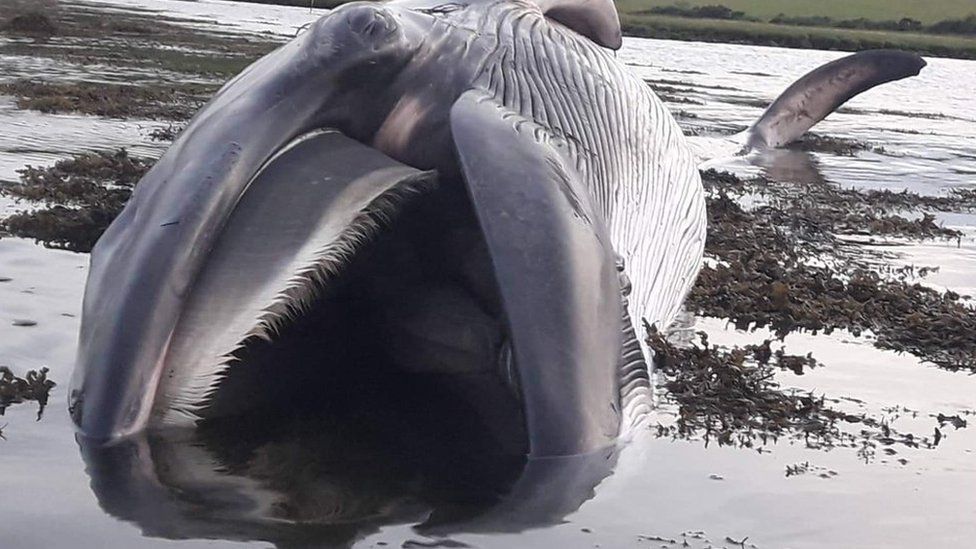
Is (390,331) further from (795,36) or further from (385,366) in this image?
(795,36)

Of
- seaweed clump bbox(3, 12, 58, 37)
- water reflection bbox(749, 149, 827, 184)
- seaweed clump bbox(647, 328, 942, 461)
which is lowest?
seaweed clump bbox(3, 12, 58, 37)

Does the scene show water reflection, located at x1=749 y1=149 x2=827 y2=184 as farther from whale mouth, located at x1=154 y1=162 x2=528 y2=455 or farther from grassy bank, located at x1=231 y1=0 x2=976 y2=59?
grassy bank, located at x1=231 y1=0 x2=976 y2=59

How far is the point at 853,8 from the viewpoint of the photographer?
81.9 m

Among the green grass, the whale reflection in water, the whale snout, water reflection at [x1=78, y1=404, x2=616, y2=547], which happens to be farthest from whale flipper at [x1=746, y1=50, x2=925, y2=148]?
the green grass

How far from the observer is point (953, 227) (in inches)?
449

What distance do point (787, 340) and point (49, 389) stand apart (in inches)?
144

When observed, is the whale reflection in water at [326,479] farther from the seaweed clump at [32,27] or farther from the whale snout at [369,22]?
the seaweed clump at [32,27]

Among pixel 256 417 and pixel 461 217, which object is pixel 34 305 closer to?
pixel 256 417

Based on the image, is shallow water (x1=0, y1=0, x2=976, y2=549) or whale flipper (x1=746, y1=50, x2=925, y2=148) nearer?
shallow water (x1=0, y1=0, x2=976, y2=549)

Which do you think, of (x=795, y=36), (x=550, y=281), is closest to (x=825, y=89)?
(x=550, y=281)

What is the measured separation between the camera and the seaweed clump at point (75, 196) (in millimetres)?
7602

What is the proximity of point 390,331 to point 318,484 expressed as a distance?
126 cm

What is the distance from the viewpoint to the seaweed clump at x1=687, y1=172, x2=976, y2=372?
7.07 meters

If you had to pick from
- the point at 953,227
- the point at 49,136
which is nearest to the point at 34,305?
the point at 49,136
